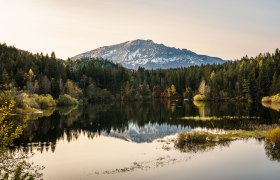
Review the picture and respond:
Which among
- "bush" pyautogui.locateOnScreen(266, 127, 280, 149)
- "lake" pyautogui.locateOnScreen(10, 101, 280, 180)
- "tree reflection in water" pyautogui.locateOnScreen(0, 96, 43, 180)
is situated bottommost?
"lake" pyautogui.locateOnScreen(10, 101, 280, 180)

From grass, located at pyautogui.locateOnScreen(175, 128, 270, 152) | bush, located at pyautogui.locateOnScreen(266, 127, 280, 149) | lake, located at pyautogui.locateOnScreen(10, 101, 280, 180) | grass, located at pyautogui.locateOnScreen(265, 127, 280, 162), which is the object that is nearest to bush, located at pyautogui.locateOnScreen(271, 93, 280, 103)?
lake, located at pyautogui.locateOnScreen(10, 101, 280, 180)

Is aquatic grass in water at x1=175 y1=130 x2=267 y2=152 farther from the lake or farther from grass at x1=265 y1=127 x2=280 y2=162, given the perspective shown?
grass at x1=265 y1=127 x2=280 y2=162

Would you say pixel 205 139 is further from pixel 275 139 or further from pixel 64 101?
pixel 64 101

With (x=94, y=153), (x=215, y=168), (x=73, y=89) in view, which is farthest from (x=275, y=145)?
(x=73, y=89)

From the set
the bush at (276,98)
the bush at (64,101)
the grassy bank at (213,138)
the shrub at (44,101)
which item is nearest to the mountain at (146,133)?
the grassy bank at (213,138)

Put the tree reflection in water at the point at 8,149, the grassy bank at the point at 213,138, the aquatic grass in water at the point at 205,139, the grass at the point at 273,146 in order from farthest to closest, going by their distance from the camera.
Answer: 1. the aquatic grass in water at the point at 205,139
2. the grassy bank at the point at 213,138
3. the grass at the point at 273,146
4. the tree reflection in water at the point at 8,149

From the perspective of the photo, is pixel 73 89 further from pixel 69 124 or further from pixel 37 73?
pixel 69 124

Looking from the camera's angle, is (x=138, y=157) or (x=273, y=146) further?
(x=273, y=146)

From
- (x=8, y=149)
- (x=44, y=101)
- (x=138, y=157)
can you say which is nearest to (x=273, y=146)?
(x=138, y=157)

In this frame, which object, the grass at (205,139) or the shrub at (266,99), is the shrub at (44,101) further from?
the shrub at (266,99)

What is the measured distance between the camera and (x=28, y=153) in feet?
157

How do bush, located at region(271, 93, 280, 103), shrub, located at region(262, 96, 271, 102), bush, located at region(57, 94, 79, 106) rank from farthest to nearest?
shrub, located at region(262, 96, 271, 102), bush, located at region(271, 93, 280, 103), bush, located at region(57, 94, 79, 106)

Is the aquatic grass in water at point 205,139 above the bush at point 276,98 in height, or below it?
below

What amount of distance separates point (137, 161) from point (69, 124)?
42.6 m
